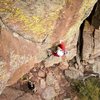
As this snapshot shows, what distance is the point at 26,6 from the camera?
29.8 feet

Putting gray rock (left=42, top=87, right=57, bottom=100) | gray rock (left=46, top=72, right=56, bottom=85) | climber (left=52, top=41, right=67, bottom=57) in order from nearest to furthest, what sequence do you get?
1. climber (left=52, top=41, right=67, bottom=57)
2. gray rock (left=42, top=87, right=57, bottom=100)
3. gray rock (left=46, top=72, right=56, bottom=85)

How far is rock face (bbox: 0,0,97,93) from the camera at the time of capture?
29.7 feet

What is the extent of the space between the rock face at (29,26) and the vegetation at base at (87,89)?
15.0 feet

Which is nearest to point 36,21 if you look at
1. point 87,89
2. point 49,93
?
point 49,93

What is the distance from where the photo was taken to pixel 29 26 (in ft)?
30.7

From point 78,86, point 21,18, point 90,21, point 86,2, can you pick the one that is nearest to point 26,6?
point 21,18

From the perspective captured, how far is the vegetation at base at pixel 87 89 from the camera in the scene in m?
14.7

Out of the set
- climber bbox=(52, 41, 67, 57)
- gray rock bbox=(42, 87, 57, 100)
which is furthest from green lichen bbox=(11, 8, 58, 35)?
gray rock bbox=(42, 87, 57, 100)

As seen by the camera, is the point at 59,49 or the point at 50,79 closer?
the point at 59,49

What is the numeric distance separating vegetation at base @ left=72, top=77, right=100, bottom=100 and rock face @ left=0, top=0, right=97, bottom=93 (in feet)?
15.0

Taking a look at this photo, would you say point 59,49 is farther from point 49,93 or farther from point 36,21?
point 49,93

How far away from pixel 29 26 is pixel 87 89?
20.5ft

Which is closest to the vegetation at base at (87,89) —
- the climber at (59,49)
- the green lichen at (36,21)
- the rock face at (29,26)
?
the climber at (59,49)

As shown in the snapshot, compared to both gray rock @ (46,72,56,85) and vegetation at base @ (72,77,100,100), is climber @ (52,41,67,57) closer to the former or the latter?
gray rock @ (46,72,56,85)
